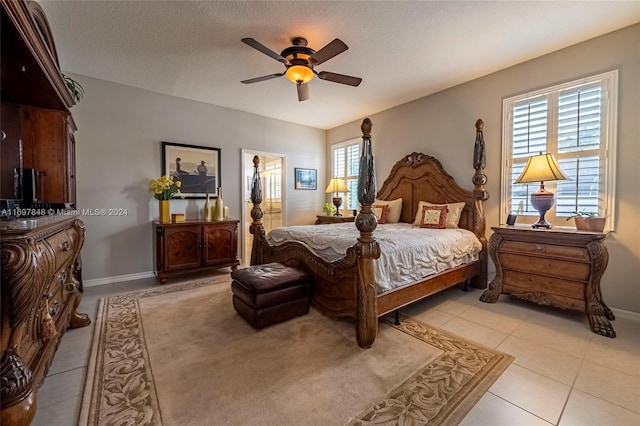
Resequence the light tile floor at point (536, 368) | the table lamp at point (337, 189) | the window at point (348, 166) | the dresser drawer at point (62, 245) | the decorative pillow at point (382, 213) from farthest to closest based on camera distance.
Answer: the window at point (348, 166), the table lamp at point (337, 189), the decorative pillow at point (382, 213), the dresser drawer at point (62, 245), the light tile floor at point (536, 368)

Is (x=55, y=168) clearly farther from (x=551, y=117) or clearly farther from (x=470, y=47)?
(x=551, y=117)

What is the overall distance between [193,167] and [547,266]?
190 inches

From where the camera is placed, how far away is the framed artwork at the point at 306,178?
572cm

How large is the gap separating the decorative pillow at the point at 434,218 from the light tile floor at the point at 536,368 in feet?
3.45

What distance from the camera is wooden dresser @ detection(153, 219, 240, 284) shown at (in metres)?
3.68

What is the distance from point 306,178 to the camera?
5871mm

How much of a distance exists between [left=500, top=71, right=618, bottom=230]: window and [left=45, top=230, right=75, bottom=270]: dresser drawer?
14.1 feet

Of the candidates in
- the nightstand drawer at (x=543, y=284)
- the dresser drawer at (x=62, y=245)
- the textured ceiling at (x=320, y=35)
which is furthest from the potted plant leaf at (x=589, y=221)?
the dresser drawer at (x=62, y=245)

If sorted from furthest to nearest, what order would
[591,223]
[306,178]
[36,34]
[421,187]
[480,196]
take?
[306,178], [421,187], [480,196], [591,223], [36,34]

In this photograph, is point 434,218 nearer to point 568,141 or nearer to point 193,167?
point 568,141

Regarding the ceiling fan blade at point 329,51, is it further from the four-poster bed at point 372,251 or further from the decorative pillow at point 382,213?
the decorative pillow at point 382,213

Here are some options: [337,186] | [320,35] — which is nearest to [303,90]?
[320,35]

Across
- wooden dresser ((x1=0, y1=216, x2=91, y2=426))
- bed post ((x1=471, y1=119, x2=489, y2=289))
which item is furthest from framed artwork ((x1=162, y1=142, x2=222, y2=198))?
bed post ((x1=471, y1=119, x2=489, y2=289))

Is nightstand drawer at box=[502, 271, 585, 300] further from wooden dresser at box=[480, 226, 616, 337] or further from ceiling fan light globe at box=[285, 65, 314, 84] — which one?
ceiling fan light globe at box=[285, 65, 314, 84]
